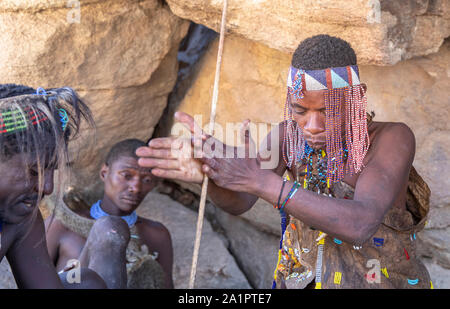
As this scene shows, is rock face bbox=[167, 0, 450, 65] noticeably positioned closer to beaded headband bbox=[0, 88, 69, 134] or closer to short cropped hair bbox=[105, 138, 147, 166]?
short cropped hair bbox=[105, 138, 147, 166]

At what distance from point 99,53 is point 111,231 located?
143cm

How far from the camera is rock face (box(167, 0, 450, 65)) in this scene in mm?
2914

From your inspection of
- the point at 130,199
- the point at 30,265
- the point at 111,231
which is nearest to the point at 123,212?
the point at 130,199

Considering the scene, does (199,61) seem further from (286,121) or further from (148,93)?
(286,121)

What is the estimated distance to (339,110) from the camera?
2357 mm

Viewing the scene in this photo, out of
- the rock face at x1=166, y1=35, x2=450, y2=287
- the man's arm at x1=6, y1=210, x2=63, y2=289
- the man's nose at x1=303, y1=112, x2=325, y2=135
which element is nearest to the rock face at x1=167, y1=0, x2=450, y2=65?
the rock face at x1=166, y1=35, x2=450, y2=287

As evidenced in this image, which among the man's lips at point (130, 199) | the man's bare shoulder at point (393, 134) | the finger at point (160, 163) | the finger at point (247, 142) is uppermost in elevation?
the man's bare shoulder at point (393, 134)

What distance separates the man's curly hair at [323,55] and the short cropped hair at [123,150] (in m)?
1.80

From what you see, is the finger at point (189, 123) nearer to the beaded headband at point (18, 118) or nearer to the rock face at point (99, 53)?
the beaded headband at point (18, 118)

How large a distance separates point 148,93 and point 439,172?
2.09 m

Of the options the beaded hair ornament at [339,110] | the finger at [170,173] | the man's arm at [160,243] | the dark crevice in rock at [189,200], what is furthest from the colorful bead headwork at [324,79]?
the dark crevice in rock at [189,200]

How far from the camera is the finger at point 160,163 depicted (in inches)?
81.8

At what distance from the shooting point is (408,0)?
295 centimetres
